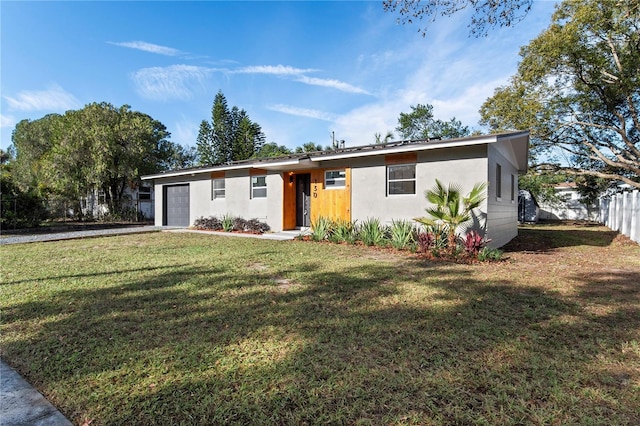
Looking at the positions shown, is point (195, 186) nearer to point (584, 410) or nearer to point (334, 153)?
point (334, 153)

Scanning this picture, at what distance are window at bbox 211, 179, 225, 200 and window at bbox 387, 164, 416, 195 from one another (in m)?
8.26

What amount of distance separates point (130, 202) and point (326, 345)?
25.2 meters

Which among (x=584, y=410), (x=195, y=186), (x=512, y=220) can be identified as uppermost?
(x=195, y=186)

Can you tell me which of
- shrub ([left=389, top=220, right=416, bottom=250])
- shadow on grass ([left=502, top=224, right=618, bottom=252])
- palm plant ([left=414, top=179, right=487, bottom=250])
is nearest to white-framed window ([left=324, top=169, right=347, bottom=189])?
shrub ([left=389, top=220, right=416, bottom=250])

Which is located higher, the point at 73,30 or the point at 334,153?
the point at 73,30

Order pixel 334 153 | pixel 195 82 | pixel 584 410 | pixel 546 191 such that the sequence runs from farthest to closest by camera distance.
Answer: pixel 546 191 < pixel 195 82 < pixel 334 153 < pixel 584 410

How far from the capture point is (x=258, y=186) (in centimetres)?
1378

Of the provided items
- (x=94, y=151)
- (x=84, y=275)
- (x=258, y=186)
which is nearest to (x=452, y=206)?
(x=84, y=275)

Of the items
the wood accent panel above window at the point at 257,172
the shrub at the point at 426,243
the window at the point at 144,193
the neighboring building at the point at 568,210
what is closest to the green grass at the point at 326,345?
the shrub at the point at 426,243

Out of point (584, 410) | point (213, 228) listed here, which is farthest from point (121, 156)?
point (584, 410)

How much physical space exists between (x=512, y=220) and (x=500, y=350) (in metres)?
11.3

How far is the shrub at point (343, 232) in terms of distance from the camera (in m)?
10.1

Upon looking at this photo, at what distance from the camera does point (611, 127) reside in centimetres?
1725

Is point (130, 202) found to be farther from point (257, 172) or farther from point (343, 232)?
point (343, 232)
